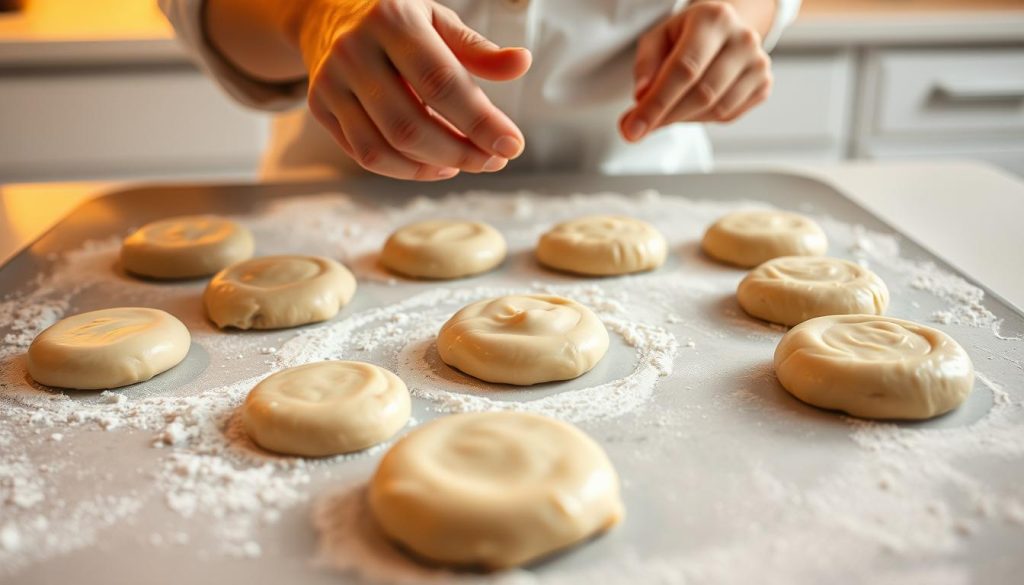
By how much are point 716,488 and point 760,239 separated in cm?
63

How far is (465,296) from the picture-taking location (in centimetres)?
135

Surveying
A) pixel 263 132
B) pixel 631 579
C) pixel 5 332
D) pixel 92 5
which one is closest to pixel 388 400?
pixel 631 579

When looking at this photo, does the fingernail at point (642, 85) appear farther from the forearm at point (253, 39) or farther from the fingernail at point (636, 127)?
the forearm at point (253, 39)

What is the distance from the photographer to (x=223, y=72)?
156 cm

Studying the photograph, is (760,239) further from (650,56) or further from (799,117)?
(799,117)

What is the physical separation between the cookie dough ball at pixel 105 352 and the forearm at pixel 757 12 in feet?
Answer: 3.48

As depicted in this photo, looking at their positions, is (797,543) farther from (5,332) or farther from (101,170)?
(101,170)

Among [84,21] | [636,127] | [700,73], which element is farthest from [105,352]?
[84,21]

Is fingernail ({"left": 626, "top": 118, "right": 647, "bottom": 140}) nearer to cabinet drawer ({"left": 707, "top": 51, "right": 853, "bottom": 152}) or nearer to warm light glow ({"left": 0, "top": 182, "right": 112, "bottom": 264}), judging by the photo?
warm light glow ({"left": 0, "top": 182, "right": 112, "bottom": 264})

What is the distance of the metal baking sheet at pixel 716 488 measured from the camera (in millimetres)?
769

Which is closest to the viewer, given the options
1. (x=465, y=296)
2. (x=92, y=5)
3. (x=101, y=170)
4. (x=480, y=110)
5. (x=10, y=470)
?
(x=10, y=470)

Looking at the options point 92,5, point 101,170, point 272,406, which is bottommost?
point 101,170

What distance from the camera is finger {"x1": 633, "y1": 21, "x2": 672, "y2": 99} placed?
1460mm

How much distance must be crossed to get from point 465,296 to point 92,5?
2.06 m
